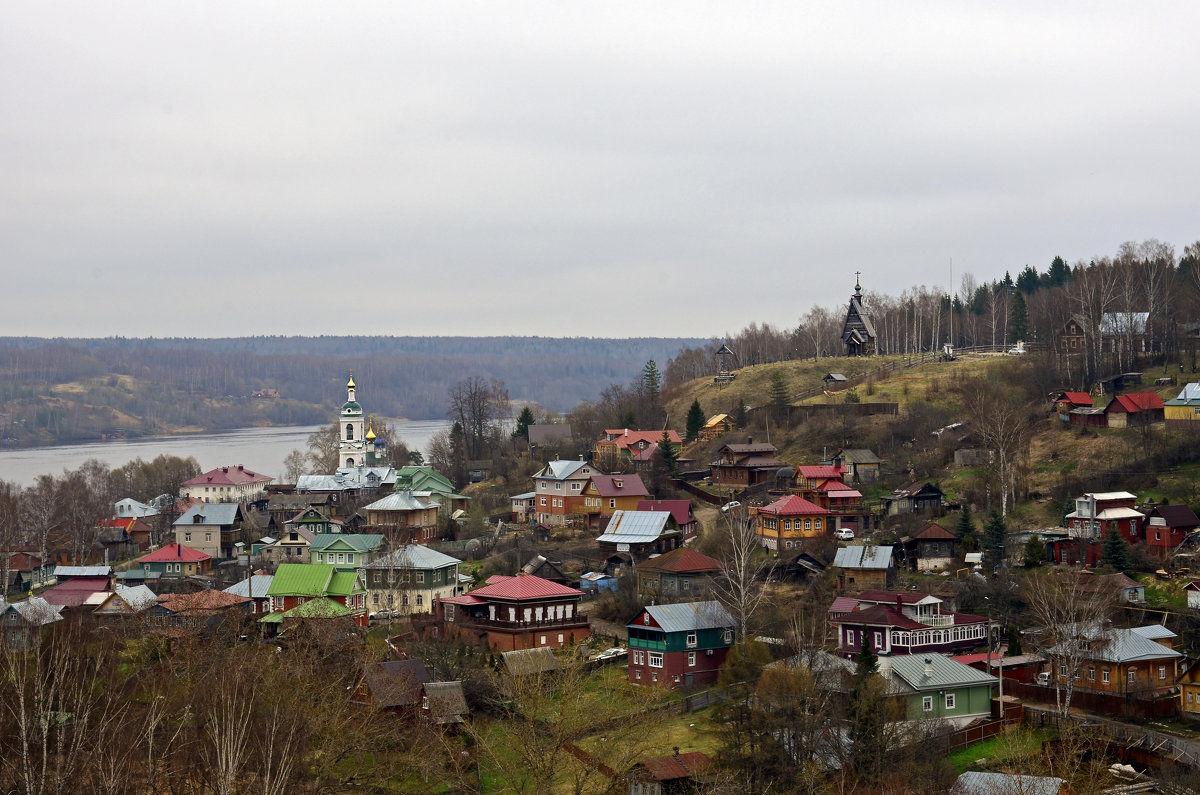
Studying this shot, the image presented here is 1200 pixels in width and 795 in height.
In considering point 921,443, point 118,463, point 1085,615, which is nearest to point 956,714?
point 1085,615

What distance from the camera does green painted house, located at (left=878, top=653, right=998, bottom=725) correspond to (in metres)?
34.6

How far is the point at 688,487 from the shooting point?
66.0 meters

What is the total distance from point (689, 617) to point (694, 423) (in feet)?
122

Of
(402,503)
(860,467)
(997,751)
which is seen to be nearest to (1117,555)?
(997,751)

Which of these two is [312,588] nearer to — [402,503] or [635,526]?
[635,526]

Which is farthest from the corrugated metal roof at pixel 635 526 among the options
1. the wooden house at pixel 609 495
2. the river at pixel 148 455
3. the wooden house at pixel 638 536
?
the river at pixel 148 455

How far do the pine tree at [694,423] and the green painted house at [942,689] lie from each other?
139ft

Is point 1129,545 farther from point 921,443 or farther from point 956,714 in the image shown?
point 921,443

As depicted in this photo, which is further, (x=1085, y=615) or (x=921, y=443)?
(x=921, y=443)

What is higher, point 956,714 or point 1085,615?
point 1085,615

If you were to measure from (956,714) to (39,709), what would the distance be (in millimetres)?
22933

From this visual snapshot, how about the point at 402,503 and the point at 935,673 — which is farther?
the point at 402,503

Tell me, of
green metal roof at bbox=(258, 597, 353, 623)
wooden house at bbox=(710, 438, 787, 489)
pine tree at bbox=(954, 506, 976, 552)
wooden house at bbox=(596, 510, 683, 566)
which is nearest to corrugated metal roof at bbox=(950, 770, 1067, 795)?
pine tree at bbox=(954, 506, 976, 552)

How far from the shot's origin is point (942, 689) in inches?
1371
